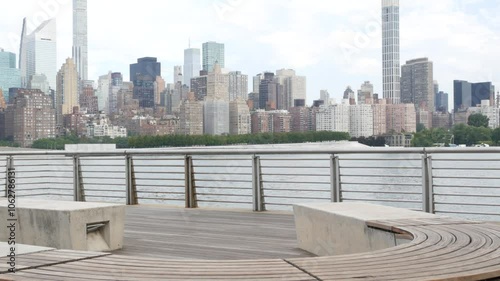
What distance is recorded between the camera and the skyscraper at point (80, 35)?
5701cm

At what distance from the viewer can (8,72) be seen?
37.3 meters

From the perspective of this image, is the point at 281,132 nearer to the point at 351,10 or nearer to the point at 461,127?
the point at 461,127

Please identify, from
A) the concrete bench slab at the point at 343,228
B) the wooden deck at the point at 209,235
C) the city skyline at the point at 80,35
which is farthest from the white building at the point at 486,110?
the city skyline at the point at 80,35

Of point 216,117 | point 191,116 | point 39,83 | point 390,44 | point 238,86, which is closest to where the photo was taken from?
point 39,83

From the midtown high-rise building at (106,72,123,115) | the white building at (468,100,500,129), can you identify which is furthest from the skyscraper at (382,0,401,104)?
the midtown high-rise building at (106,72,123,115)

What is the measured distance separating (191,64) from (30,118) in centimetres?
2620

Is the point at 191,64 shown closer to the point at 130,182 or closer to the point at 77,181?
the point at 77,181

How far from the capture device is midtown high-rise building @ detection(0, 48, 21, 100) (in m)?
35.8

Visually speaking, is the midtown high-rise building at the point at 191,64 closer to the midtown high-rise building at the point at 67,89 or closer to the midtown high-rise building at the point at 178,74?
the midtown high-rise building at the point at 178,74

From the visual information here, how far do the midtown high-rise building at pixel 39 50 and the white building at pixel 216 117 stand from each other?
1196 centimetres

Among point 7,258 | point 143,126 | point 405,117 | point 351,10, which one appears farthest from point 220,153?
point 351,10

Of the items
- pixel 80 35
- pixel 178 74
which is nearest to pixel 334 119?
pixel 178 74

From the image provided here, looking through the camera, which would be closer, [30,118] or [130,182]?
[130,182]

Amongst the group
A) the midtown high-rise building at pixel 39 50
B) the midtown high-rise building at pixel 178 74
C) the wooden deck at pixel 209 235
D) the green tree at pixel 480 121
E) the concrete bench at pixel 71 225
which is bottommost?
the wooden deck at pixel 209 235
